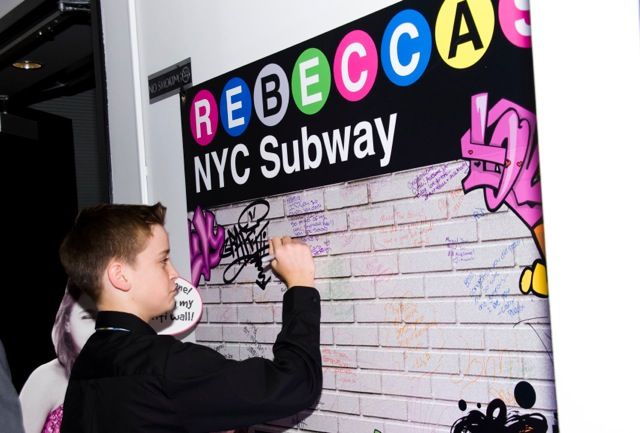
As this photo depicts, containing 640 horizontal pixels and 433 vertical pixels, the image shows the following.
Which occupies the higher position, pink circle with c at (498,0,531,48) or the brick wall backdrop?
pink circle with c at (498,0,531,48)

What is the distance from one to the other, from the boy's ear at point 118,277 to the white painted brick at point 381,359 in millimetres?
722

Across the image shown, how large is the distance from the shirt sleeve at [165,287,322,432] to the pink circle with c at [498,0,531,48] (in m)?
0.94

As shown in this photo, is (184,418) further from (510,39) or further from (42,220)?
(42,220)

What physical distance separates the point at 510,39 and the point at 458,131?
27 centimetres

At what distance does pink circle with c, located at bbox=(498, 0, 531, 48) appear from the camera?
5.95 feet

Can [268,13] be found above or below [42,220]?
above

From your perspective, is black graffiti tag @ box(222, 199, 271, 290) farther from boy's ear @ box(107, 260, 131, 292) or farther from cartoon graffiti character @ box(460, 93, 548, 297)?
cartoon graffiti character @ box(460, 93, 548, 297)

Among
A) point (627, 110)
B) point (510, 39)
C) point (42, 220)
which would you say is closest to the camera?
point (627, 110)

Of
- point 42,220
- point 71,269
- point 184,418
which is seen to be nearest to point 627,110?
point 184,418

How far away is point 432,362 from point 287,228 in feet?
2.31

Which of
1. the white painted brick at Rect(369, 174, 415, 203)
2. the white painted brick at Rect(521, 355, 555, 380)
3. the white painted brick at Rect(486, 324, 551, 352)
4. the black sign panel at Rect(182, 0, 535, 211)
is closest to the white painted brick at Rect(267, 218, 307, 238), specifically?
the black sign panel at Rect(182, 0, 535, 211)

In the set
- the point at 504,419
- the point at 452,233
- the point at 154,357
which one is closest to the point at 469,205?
the point at 452,233

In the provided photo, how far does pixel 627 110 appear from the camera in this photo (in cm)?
151

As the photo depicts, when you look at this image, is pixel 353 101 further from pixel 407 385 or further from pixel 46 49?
pixel 46 49
